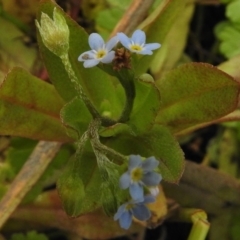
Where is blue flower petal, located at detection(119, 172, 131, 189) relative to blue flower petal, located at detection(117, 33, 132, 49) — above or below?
below

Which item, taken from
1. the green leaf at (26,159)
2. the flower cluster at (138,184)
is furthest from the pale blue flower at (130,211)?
the green leaf at (26,159)

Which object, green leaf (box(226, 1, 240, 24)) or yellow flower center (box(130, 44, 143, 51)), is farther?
green leaf (box(226, 1, 240, 24))

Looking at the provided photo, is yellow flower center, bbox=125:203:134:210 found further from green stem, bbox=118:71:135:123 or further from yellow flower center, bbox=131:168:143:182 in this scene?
green stem, bbox=118:71:135:123

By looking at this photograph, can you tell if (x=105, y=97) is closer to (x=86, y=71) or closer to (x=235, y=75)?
(x=86, y=71)

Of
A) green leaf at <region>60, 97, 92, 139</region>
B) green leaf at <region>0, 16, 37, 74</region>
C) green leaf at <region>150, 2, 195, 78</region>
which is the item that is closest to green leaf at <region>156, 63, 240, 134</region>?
green leaf at <region>60, 97, 92, 139</region>

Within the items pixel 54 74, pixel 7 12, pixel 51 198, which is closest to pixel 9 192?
pixel 51 198

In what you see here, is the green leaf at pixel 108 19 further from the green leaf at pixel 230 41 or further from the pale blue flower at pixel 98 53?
the pale blue flower at pixel 98 53

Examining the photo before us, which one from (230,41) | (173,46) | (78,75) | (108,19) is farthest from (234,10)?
(78,75)

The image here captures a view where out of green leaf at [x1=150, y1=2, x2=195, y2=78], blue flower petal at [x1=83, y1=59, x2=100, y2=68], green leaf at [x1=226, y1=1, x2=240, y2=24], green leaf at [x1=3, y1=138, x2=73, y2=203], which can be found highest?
blue flower petal at [x1=83, y1=59, x2=100, y2=68]

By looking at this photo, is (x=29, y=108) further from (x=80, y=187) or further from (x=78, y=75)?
(x=80, y=187)
